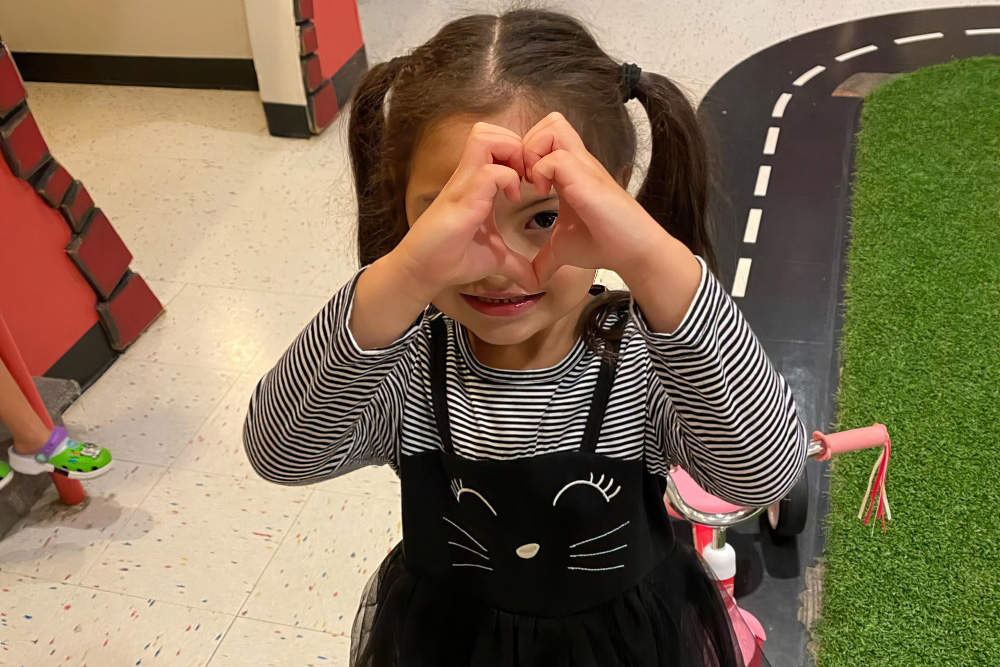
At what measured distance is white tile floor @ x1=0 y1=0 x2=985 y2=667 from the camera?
1.65m

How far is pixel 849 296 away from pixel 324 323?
183cm

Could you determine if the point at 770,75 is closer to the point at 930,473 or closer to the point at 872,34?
the point at 872,34

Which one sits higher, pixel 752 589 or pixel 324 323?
pixel 324 323

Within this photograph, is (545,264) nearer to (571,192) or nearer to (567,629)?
(571,192)

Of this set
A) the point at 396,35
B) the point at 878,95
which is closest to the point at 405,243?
the point at 878,95

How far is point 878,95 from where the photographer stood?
10.2 feet

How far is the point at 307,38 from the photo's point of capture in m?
3.02

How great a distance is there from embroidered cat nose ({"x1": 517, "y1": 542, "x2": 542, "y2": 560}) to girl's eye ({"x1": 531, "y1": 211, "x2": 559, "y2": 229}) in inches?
13.2

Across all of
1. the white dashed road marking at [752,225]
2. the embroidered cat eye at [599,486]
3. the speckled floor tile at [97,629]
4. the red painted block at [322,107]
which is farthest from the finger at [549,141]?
the red painted block at [322,107]

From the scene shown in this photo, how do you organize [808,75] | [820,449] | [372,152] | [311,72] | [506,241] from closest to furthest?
[506,241]
[372,152]
[820,449]
[311,72]
[808,75]

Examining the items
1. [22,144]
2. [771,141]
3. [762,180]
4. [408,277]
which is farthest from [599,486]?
[771,141]

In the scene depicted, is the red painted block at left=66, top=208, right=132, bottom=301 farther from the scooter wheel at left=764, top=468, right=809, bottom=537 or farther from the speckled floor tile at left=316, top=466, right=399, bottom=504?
the scooter wheel at left=764, top=468, right=809, bottom=537

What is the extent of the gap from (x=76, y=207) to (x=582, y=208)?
6.02 ft

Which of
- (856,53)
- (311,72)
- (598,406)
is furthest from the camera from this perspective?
(856,53)
